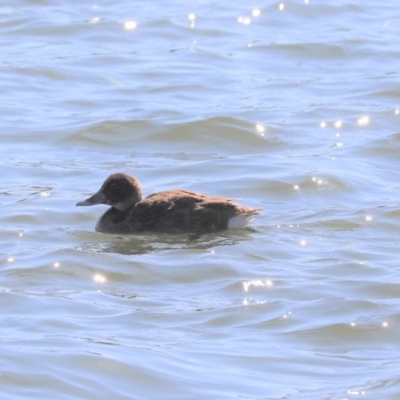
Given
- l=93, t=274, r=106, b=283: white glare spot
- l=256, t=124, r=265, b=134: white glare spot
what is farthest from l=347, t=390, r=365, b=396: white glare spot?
l=256, t=124, r=265, b=134: white glare spot

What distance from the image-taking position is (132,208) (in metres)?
11.0

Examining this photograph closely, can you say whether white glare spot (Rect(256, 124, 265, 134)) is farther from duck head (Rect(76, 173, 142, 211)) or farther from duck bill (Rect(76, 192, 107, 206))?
Answer: duck bill (Rect(76, 192, 107, 206))

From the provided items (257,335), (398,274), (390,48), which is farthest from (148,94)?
(257,335)

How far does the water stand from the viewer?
7395mm

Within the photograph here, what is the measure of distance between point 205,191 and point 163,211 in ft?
4.61

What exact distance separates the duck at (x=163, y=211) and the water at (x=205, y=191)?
0.47 ft

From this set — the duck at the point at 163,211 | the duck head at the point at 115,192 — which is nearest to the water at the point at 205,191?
the duck at the point at 163,211

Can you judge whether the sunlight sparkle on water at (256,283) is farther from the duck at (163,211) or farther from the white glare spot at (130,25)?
the white glare spot at (130,25)

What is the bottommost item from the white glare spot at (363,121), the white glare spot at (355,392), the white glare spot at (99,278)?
the white glare spot at (363,121)

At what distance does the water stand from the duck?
0.14m

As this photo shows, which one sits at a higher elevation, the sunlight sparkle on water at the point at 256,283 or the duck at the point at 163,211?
the duck at the point at 163,211

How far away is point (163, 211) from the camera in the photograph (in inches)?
422

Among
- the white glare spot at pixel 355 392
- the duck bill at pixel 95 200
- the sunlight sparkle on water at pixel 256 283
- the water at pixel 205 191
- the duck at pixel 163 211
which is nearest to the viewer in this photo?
the white glare spot at pixel 355 392

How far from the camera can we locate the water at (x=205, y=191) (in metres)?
7.39
